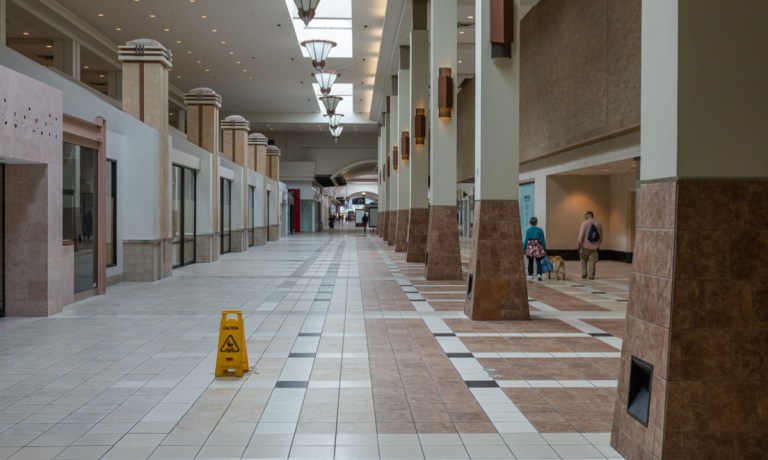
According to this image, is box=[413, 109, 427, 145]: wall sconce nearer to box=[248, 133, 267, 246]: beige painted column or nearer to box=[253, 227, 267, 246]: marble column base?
box=[253, 227, 267, 246]: marble column base

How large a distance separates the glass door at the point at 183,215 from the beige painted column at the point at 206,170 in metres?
0.35

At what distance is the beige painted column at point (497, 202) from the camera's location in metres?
8.41

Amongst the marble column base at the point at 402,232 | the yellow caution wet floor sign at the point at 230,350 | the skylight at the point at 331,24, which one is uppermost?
the skylight at the point at 331,24

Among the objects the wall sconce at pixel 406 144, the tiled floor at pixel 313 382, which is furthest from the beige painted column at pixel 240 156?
the tiled floor at pixel 313 382

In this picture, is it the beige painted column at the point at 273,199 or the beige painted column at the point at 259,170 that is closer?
the beige painted column at the point at 259,170

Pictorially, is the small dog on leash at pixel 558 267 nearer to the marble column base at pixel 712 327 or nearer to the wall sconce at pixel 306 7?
the wall sconce at pixel 306 7

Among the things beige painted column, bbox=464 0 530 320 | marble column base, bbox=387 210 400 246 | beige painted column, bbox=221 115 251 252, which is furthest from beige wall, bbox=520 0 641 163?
beige painted column, bbox=221 115 251 252

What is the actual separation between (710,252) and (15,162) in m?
8.15

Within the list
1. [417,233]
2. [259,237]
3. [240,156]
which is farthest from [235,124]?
[417,233]

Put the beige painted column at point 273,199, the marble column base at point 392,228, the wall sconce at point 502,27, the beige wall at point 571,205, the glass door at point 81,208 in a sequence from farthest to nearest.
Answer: the beige painted column at point 273,199 → the marble column base at point 392,228 → the beige wall at point 571,205 → the glass door at point 81,208 → the wall sconce at point 502,27

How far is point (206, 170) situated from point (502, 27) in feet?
37.1

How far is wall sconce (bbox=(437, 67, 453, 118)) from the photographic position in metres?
12.5

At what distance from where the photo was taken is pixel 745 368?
10.9 feet

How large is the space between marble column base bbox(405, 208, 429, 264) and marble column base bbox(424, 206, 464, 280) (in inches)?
154
